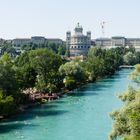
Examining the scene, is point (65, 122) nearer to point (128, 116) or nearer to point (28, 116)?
point (28, 116)

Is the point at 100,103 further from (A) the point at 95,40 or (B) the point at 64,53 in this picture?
(A) the point at 95,40

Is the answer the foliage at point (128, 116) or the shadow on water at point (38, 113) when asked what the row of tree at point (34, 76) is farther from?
the foliage at point (128, 116)

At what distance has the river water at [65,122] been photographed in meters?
29.2

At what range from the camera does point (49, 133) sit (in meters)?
30.2

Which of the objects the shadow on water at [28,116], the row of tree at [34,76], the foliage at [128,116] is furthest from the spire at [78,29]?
the foliage at [128,116]

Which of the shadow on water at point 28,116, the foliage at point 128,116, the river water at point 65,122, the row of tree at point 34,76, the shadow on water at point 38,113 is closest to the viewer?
the foliage at point 128,116

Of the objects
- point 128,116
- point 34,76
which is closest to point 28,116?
point 34,76

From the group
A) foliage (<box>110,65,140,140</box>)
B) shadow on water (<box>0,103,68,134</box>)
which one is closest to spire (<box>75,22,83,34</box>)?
shadow on water (<box>0,103,68,134</box>)

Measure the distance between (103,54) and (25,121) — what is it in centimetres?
6253

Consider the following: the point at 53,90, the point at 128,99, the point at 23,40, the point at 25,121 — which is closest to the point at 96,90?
the point at 53,90

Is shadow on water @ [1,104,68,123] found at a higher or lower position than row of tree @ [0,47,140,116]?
lower

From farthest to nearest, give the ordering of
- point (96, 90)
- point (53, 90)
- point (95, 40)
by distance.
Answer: point (95, 40) → point (96, 90) → point (53, 90)

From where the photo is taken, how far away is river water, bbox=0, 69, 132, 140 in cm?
2925

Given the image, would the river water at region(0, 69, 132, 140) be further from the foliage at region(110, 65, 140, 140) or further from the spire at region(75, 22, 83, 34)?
the spire at region(75, 22, 83, 34)
